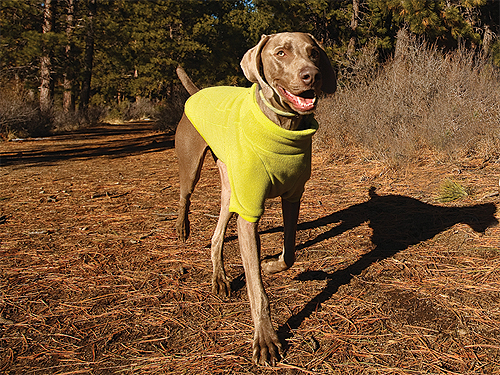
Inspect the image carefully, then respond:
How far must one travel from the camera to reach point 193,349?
2.17 meters

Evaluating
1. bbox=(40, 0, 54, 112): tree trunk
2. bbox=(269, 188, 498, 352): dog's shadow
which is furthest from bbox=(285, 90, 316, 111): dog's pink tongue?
bbox=(40, 0, 54, 112): tree trunk

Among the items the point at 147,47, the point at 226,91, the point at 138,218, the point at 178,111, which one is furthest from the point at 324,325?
the point at 147,47

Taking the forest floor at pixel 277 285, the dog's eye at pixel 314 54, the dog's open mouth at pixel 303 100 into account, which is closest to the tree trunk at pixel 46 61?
the forest floor at pixel 277 285

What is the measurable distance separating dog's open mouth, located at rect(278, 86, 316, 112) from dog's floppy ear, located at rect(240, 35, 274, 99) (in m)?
0.13

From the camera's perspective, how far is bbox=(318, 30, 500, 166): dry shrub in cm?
550

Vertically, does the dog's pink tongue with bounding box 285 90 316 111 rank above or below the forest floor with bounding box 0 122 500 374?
above

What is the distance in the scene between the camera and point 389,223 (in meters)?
3.85

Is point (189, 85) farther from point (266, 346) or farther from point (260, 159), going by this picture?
point (266, 346)

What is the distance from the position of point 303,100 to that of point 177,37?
19.6m

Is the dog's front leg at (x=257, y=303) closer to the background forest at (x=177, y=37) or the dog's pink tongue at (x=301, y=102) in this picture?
the dog's pink tongue at (x=301, y=102)

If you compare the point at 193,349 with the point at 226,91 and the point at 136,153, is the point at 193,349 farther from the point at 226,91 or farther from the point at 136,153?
the point at 136,153

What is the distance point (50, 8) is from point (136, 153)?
23.8 feet

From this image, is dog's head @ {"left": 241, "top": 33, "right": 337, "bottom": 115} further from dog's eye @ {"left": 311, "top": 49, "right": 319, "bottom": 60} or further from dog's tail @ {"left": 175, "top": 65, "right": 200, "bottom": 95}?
dog's tail @ {"left": 175, "top": 65, "right": 200, "bottom": 95}

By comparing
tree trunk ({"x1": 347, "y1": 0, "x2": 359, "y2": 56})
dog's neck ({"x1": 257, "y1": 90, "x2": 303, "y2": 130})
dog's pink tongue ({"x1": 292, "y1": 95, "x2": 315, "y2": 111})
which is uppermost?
tree trunk ({"x1": 347, "y1": 0, "x2": 359, "y2": 56})
